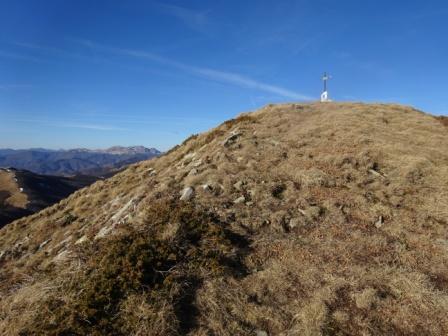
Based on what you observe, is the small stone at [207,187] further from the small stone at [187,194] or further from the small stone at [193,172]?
the small stone at [193,172]

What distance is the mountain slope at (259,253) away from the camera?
8.11m

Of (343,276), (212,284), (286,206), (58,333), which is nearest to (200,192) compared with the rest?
(286,206)

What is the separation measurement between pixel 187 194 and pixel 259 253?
16.1 feet

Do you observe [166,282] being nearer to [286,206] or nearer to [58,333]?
[58,333]

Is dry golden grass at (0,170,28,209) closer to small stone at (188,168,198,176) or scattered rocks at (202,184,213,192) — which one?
small stone at (188,168,198,176)

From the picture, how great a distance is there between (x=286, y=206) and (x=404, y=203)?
5.24 m

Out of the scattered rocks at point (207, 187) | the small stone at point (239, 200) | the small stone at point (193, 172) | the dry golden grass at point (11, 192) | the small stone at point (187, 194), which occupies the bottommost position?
the dry golden grass at point (11, 192)

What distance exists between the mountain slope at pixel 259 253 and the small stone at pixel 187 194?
95 millimetres

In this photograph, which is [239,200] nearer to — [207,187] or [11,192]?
[207,187]

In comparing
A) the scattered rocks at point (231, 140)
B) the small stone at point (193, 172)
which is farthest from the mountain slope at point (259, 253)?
the scattered rocks at point (231, 140)

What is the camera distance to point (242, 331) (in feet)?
25.7

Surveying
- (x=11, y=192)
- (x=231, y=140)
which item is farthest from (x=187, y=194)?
(x=11, y=192)

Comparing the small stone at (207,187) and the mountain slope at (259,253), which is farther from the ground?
the small stone at (207,187)

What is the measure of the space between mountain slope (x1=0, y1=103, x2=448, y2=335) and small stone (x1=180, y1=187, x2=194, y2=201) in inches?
3.7
